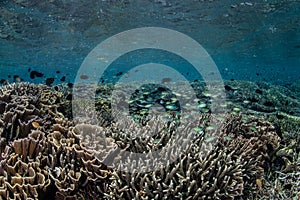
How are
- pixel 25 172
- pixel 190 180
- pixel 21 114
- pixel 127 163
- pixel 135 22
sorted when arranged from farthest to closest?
pixel 135 22 < pixel 21 114 < pixel 127 163 < pixel 25 172 < pixel 190 180

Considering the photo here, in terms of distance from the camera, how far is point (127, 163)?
4.07 m

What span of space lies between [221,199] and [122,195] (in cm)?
164

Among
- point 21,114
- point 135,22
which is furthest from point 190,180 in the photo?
point 135,22

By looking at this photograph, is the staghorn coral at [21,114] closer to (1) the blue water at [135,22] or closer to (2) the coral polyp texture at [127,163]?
(2) the coral polyp texture at [127,163]

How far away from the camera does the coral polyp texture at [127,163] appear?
375 cm

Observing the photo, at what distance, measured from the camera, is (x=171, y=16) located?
2475 centimetres

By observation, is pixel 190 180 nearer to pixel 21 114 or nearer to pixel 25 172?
pixel 25 172

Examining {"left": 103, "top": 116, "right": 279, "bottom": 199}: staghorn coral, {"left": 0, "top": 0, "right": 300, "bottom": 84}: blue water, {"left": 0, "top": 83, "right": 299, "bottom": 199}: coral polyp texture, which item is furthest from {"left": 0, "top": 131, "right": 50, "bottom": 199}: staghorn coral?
{"left": 0, "top": 0, "right": 300, "bottom": 84}: blue water

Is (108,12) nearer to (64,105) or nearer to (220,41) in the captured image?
(64,105)

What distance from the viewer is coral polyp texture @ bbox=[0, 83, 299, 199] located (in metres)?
3.75

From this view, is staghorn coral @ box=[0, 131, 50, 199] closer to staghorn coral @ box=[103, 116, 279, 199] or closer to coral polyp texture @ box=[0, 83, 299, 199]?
coral polyp texture @ box=[0, 83, 299, 199]

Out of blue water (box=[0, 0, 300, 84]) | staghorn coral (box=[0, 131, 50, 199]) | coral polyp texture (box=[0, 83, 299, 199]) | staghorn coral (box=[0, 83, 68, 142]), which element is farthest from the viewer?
blue water (box=[0, 0, 300, 84])

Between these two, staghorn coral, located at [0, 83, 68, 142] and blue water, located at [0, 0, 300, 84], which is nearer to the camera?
staghorn coral, located at [0, 83, 68, 142]

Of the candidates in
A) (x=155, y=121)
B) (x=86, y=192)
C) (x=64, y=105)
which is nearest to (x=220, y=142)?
(x=155, y=121)
